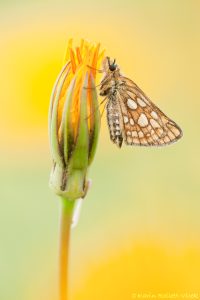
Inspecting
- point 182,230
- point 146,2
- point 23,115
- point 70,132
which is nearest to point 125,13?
point 146,2

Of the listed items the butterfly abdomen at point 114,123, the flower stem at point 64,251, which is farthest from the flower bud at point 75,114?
the butterfly abdomen at point 114,123

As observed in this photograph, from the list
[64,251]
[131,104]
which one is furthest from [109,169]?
[64,251]

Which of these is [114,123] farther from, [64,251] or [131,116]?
[64,251]

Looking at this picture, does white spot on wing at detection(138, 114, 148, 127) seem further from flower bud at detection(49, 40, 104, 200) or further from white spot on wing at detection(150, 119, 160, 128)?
flower bud at detection(49, 40, 104, 200)

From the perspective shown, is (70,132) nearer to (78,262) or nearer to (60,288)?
(60,288)

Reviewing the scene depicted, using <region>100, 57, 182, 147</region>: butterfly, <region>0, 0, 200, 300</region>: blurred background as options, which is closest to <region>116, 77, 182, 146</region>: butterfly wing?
<region>100, 57, 182, 147</region>: butterfly

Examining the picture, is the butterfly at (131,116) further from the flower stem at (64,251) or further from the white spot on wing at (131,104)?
the flower stem at (64,251)

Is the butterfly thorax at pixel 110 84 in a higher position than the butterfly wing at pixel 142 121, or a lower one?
higher

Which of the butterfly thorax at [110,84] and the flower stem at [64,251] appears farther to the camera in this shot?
the butterfly thorax at [110,84]
